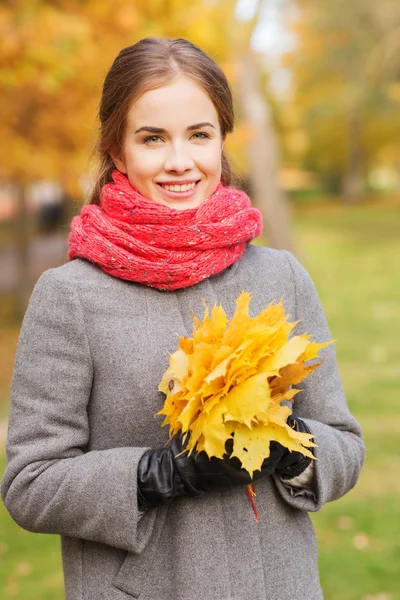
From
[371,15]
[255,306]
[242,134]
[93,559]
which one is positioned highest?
[371,15]

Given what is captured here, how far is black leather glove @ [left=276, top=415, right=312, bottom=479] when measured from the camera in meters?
1.88

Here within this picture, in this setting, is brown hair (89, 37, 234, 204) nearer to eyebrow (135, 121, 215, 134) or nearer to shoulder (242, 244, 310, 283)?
eyebrow (135, 121, 215, 134)

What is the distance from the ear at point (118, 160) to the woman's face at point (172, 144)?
0.06 metres

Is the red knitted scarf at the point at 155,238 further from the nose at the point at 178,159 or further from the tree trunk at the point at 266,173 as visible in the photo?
the tree trunk at the point at 266,173

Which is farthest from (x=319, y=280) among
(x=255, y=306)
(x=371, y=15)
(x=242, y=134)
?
(x=255, y=306)

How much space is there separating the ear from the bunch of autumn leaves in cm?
62

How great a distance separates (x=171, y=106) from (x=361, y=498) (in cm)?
416

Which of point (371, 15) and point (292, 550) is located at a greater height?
point (371, 15)

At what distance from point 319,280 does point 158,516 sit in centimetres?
1577

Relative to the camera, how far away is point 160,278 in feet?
6.61

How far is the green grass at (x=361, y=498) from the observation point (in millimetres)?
4500

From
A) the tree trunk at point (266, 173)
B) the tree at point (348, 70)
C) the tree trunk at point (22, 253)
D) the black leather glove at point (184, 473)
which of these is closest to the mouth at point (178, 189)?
the black leather glove at point (184, 473)

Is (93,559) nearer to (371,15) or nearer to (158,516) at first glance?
(158,516)

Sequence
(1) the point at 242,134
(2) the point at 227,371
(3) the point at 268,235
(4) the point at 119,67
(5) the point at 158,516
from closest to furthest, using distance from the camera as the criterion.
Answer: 1. (2) the point at 227,371
2. (5) the point at 158,516
3. (4) the point at 119,67
4. (1) the point at 242,134
5. (3) the point at 268,235
